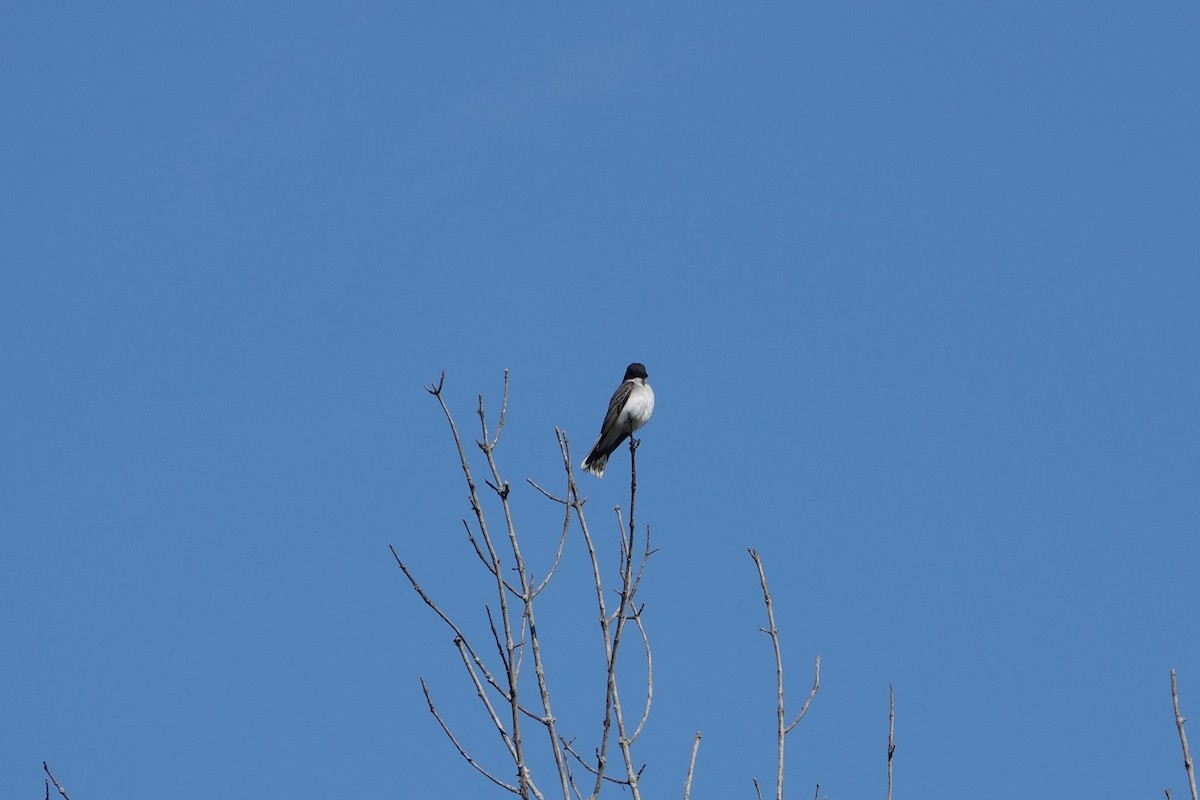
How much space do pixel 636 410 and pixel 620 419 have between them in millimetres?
185

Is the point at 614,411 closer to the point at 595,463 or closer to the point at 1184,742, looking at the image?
the point at 595,463

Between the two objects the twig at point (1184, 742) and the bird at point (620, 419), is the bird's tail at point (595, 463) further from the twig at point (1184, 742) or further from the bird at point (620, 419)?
the twig at point (1184, 742)

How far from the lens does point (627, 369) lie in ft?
51.0

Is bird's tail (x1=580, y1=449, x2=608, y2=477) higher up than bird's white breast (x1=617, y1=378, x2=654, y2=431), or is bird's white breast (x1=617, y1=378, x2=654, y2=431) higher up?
bird's white breast (x1=617, y1=378, x2=654, y2=431)

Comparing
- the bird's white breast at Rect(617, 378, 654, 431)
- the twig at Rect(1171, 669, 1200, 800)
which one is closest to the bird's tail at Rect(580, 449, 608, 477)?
the bird's white breast at Rect(617, 378, 654, 431)

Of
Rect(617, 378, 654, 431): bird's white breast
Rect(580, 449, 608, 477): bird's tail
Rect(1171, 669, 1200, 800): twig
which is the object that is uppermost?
Rect(617, 378, 654, 431): bird's white breast

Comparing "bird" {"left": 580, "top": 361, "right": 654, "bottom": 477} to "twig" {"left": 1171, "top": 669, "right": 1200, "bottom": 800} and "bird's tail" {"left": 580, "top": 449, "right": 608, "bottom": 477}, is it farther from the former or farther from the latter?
Result: "twig" {"left": 1171, "top": 669, "right": 1200, "bottom": 800}

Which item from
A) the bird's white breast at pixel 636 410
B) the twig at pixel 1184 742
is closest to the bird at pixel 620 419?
the bird's white breast at pixel 636 410

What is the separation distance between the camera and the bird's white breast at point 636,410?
47.2 feet

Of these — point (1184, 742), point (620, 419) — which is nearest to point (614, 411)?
point (620, 419)

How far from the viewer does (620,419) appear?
568 inches

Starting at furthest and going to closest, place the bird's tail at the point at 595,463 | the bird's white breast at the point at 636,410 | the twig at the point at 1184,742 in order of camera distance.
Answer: the bird's tail at the point at 595,463
the bird's white breast at the point at 636,410
the twig at the point at 1184,742

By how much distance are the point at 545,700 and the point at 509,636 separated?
0.36 metres

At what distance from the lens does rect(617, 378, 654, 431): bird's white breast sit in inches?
567
